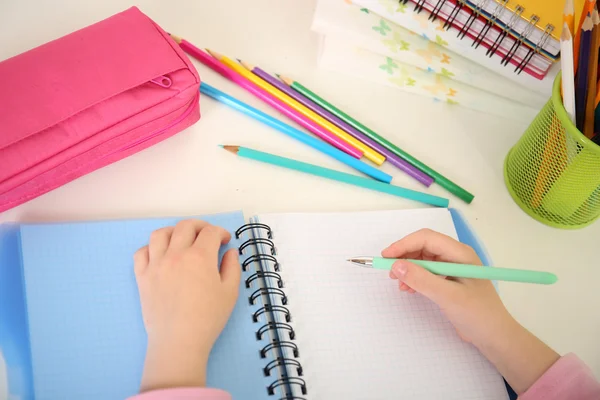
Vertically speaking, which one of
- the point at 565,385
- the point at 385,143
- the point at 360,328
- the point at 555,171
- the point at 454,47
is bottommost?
the point at 565,385

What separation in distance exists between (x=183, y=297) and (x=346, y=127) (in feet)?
1.13

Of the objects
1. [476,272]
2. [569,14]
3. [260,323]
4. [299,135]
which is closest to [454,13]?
[569,14]

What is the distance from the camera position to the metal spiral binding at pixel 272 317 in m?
0.61

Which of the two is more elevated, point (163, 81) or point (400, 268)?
point (163, 81)

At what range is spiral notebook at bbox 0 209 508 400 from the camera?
1.96 ft

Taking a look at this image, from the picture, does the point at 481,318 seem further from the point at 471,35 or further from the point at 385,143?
the point at 471,35

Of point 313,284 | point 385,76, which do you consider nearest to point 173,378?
point 313,284

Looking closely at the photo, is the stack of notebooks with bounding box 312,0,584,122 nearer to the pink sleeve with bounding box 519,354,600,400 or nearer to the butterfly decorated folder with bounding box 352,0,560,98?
the butterfly decorated folder with bounding box 352,0,560,98

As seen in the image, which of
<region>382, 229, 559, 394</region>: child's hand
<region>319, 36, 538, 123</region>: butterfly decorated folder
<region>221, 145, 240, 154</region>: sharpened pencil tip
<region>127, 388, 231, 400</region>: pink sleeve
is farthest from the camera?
<region>319, 36, 538, 123</region>: butterfly decorated folder

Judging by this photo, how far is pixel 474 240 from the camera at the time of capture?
2.55ft

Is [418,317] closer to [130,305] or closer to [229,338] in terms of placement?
[229,338]

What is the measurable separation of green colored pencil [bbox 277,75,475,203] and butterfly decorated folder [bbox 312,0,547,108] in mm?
84

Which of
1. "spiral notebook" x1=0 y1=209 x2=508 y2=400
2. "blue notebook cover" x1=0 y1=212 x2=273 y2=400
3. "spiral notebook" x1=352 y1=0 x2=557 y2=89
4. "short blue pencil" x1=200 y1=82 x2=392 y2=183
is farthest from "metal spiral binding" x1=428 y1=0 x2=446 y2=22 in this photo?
"blue notebook cover" x1=0 y1=212 x2=273 y2=400

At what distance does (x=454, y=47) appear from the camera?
0.82 m
